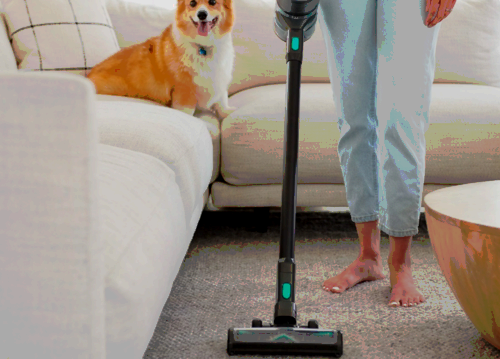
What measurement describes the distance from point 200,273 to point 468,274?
2.59ft

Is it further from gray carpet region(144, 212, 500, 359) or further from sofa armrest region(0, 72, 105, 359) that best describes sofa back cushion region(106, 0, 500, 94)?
sofa armrest region(0, 72, 105, 359)

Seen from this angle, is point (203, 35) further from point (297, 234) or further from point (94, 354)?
point (94, 354)

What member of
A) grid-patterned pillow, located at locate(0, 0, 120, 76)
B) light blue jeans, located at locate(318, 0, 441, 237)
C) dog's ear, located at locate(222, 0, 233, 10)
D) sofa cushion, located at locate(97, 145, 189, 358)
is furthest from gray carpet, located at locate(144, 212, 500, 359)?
dog's ear, located at locate(222, 0, 233, 10)

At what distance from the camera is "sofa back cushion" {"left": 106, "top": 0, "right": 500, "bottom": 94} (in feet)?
7.47

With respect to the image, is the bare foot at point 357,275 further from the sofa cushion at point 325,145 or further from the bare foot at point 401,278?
the sofa cushion at point 325,145

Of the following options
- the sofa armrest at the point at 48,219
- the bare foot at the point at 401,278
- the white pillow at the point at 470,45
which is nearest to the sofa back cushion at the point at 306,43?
the white pillow at the point at 470,45

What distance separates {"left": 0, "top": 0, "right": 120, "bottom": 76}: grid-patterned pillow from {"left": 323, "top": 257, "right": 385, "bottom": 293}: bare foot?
1.36 m

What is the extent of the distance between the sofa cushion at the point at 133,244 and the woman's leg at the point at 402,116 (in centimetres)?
61

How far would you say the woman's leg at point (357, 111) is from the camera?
121 centimetres

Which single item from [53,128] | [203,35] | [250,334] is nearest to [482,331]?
[250,334]

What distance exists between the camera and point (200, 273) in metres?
1.42

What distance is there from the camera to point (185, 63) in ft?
6.64

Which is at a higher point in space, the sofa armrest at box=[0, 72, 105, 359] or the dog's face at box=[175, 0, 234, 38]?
the sofa armrest at box=[0, 72, 105, 359]

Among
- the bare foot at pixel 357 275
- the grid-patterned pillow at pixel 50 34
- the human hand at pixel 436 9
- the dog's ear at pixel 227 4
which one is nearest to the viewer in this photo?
the human hand at pixel 436 9
